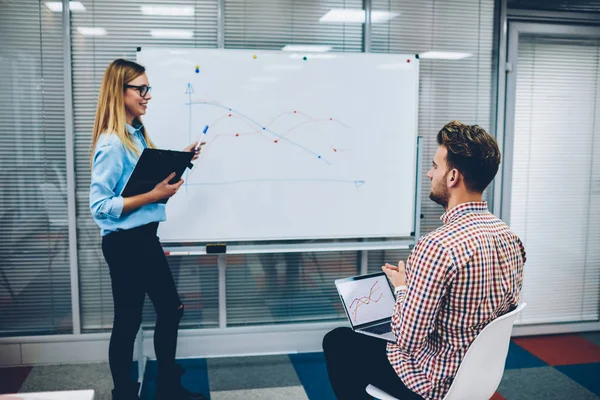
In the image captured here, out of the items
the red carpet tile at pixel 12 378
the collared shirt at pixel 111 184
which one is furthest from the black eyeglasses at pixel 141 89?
the red carpet tile at pixel 12 378

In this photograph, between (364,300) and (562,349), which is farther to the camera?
(562,349)

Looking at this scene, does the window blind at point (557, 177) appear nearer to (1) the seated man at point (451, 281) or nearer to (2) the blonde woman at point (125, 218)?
(1) the seated man at point (451, 281)

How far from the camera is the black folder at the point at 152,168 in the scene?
1998 mm

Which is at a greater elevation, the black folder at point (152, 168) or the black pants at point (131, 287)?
the black folder at point (152, 168)

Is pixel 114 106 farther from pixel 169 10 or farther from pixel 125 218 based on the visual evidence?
pixel 169 10

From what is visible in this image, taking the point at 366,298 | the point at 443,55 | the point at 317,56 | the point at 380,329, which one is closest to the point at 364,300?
the point at 366,298

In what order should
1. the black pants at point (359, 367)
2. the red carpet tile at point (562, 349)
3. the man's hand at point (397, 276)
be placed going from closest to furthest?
1. the black pants at point (359, 367)
2. the man's hand at point (397, 276)
3. the red carpet tile at point (562, 349)

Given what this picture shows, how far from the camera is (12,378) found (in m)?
2.67

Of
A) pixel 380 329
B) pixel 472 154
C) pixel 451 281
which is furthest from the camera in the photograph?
pixel 380 329

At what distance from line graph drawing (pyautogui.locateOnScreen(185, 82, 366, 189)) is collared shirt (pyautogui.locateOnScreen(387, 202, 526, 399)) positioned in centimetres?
139

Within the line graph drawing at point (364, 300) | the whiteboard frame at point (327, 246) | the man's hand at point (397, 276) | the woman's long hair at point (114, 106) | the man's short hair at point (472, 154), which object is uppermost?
the woman's long hair at point (114, 106)

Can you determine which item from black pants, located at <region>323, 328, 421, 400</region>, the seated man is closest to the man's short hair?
the seated man

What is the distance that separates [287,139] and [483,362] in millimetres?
1695

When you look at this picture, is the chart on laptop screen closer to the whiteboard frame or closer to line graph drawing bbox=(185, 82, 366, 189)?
the whiteboard frame
